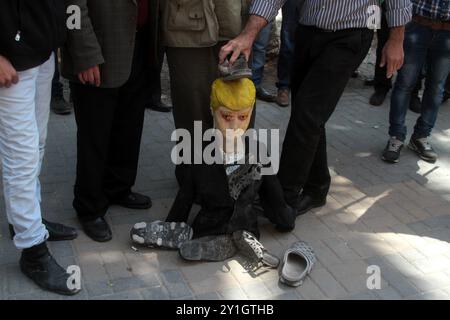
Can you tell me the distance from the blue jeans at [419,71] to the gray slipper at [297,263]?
2000mm

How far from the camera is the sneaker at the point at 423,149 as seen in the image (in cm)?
468

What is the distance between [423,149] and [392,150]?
0.98 feet

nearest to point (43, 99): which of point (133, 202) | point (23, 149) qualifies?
point (23, 149)

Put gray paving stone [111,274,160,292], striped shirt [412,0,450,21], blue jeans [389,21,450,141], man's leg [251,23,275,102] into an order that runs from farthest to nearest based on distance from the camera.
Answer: man's leg [251,23,275,102] → blue jeans [389,21,450,141] → striped shirt [412,0,450,21] → gray paving stone [111,274,160,292]

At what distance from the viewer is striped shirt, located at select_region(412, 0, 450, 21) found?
14.1 ft

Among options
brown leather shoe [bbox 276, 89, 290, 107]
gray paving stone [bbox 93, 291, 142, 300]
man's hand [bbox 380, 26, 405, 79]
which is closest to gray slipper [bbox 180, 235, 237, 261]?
gray paving stone [bbox 93, 291, 142, 300]

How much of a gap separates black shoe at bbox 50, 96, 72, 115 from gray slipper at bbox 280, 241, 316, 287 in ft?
9.29

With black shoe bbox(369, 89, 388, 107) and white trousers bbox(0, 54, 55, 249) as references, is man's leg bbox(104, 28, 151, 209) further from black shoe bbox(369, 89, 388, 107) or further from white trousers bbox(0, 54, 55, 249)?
black shoe bbox(369, 89, 388, 107)

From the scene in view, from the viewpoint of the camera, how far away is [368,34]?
330 centimetres

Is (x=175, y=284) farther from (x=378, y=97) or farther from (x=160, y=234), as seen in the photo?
(x=378, y=97)

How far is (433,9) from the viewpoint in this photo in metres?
4.36

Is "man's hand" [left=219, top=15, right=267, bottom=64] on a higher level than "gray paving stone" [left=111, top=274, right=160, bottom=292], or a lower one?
higher

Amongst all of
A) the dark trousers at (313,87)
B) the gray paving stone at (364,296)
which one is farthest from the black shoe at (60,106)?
the gray paving stone at (364,296)

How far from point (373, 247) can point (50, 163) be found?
238 cm
